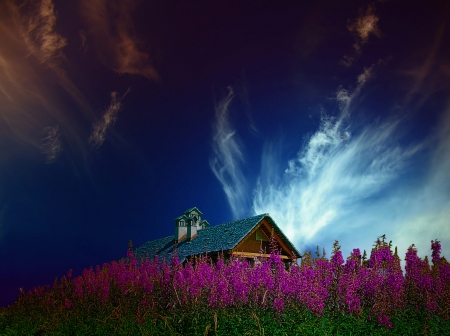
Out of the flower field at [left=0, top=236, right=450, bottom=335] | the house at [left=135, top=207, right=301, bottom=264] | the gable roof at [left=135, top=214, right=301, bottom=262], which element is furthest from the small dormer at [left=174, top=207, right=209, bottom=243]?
the flower field at [left=0, top=236, right=450, bottom=335]

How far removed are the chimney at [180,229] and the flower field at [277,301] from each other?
63.6 ft

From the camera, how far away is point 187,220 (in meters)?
30.3

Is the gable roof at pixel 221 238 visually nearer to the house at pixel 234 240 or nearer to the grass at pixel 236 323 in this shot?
the house at pixel 234 240

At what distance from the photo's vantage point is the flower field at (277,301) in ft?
25.6

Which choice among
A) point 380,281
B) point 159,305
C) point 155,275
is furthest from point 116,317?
point 380,281

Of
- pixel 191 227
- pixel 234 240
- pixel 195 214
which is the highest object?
pixel 195 214

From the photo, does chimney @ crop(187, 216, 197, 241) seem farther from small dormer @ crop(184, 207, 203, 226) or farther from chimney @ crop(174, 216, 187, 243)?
chimney @ crop(174, 216, 187, 243)

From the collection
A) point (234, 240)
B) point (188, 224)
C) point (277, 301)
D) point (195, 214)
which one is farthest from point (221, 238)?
point (277, 301)

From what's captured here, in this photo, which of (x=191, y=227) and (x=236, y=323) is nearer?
(x=236, y=323)

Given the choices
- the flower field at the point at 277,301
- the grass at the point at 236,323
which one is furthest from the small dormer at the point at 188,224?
the grass at the point at 236,323

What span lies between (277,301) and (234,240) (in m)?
14.5

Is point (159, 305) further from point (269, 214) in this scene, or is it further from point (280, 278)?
point (269, 214)

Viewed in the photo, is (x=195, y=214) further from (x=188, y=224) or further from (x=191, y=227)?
(x=191, y=227)

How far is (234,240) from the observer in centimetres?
2227
